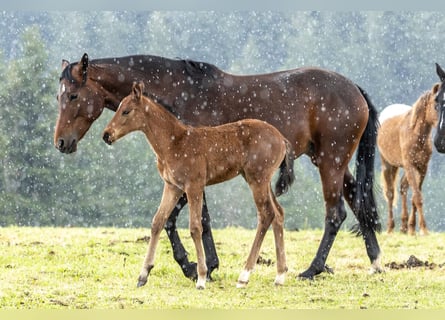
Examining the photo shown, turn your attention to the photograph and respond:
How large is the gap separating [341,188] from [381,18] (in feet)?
160

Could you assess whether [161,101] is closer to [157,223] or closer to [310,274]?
[157,223]

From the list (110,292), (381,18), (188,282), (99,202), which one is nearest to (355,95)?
(188,282)

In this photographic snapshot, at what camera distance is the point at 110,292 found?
7074 millimetres

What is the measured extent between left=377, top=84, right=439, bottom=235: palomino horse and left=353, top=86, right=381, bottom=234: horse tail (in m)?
3.02

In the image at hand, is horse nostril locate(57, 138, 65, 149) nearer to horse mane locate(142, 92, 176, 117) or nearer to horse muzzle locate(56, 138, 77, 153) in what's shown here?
horse muzzle locate(56, 138, 77, 153)

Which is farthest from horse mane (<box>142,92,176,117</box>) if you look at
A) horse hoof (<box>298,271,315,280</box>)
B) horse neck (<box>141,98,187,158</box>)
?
horse hoof (<box>298,271,315,280</box>)

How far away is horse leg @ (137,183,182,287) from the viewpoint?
23.9 feet

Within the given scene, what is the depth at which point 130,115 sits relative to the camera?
7094 mm

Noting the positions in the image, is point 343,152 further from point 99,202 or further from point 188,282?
point 99,202

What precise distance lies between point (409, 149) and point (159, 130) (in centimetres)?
737

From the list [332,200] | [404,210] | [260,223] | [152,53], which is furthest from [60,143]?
[152,53]

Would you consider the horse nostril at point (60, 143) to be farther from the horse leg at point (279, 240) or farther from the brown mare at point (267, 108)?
the horse leg at point (279, 240)

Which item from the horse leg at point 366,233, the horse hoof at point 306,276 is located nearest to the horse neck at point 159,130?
the horse hoof at point 306,276

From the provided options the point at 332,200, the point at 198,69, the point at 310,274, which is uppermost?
the point at 198,69
